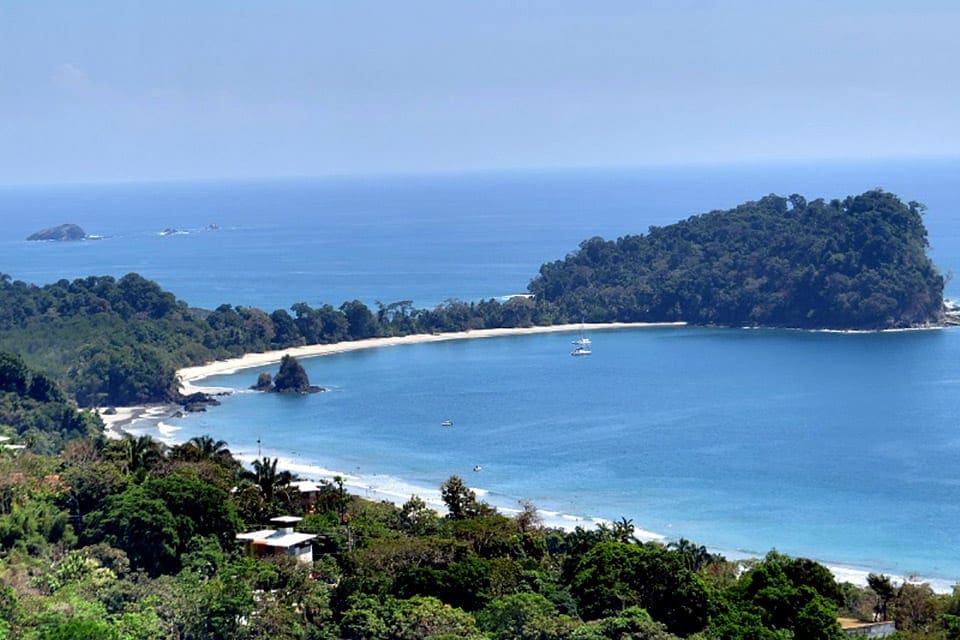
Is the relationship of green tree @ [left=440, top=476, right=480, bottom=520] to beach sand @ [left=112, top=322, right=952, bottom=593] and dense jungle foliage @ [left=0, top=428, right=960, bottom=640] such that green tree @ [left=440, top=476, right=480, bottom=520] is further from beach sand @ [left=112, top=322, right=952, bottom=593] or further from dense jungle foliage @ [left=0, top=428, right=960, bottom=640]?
beach sand @ [left=112, top=322, right=952, bottom=593]

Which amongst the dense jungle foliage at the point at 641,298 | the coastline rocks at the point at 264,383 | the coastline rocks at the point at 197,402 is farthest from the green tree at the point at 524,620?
the dense jungle foliage at the point at 641,298

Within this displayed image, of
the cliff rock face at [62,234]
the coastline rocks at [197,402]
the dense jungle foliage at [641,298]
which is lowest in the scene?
the coastline rocks at [197,402]

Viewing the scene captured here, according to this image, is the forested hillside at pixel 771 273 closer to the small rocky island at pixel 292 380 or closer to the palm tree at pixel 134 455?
the small rocky island at pixel 292 380

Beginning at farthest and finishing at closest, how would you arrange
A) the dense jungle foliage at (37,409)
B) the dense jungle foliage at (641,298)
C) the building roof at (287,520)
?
the dense jungle foliage at (641,298)
the dense jungle foliage at (37,409)
the building roof at (287,520)

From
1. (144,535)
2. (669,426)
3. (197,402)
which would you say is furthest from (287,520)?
(197,402)

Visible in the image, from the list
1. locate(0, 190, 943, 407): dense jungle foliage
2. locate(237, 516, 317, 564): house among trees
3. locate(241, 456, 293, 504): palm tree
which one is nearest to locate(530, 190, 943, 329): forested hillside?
locate(0, 190, 943, 407): dense jungle foliage
